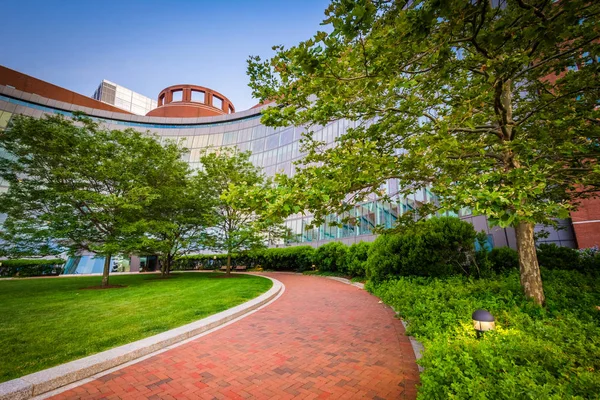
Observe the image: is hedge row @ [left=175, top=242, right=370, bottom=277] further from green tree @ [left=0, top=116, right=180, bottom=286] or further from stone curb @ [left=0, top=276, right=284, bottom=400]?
green tree @ [left=0, top=116, right=180, bottom=286]

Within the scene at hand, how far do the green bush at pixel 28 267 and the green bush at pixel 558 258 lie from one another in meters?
38.5

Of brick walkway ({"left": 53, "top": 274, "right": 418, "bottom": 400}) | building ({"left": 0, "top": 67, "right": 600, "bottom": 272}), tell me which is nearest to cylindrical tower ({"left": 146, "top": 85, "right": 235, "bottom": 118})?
building ({"left": 0, "top": 67, "right": 600, "bottom": 272})

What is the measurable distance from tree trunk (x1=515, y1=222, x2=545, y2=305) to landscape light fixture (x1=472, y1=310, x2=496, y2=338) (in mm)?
2493

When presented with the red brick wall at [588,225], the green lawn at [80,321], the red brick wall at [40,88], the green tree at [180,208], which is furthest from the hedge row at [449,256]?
the red brick wall at [40,88]

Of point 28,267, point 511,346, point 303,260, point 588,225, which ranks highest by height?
point 588,225

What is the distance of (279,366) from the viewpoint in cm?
415

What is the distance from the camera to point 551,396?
205 cm

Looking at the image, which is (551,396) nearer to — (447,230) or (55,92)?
(447,230)

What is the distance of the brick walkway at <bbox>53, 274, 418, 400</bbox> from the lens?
3.39 m

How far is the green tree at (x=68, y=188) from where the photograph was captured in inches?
A: 469

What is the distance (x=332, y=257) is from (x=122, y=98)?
9064 centimetres

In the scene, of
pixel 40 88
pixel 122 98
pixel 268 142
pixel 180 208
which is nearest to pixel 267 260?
pixel 180 208

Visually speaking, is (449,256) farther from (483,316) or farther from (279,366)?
(279,366)

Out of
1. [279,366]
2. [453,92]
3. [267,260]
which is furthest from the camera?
[267,260]
